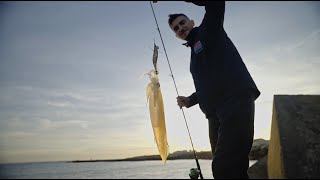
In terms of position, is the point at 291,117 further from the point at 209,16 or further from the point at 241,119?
the point at 209,16

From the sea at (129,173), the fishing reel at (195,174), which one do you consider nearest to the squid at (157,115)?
the fishing reel at (195,174)

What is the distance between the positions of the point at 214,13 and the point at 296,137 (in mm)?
1771

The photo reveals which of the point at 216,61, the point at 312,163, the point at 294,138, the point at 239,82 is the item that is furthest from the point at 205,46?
the point at 312,163

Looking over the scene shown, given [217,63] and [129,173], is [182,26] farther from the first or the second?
[129,173]

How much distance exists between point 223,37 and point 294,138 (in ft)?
4.84

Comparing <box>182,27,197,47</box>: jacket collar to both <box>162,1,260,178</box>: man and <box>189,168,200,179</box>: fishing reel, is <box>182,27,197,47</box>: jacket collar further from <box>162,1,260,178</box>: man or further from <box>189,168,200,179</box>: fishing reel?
<box>189,168,200,179</box>: fishing reel

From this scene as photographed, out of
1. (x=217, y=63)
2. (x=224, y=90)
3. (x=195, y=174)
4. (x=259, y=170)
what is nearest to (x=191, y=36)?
(x=217, y=63)

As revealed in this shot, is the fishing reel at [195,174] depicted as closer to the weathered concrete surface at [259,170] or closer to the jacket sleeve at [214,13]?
the weathered concrete surface at [259,170]

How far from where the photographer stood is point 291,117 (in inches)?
134

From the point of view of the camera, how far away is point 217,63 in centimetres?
310

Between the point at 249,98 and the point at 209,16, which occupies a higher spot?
the point at 209,16

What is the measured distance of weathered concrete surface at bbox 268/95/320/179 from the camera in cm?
297

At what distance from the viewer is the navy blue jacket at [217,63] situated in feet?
9.67

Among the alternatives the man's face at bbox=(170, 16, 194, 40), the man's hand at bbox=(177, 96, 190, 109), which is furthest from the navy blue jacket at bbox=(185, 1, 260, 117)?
the man's hand at bbox=(177, 96, 190, 109)
